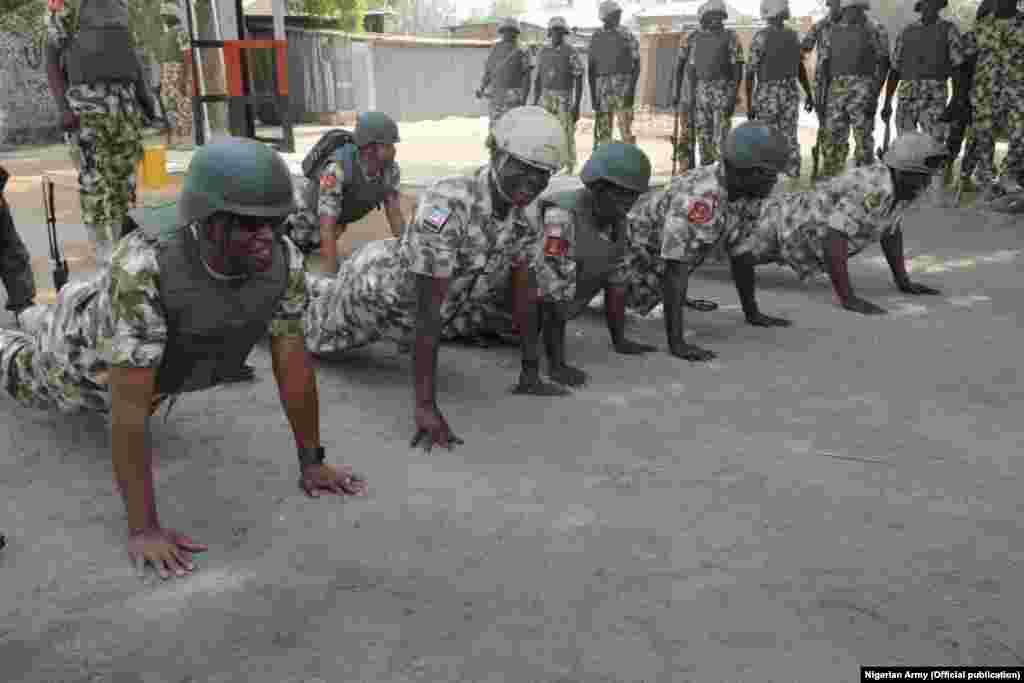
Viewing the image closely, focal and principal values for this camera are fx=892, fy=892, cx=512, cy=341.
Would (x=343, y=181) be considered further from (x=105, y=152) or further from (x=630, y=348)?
(x=630, y=348)

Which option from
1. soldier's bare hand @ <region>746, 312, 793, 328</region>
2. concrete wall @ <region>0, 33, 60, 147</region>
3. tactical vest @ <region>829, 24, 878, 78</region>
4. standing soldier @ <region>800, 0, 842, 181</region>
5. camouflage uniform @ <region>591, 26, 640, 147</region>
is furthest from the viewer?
concrete wall @ <region>0, 33, 60, 147</region>

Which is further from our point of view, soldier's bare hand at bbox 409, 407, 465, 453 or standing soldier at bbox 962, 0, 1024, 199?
standing soldier at bbox 962, 0, 1024, 199

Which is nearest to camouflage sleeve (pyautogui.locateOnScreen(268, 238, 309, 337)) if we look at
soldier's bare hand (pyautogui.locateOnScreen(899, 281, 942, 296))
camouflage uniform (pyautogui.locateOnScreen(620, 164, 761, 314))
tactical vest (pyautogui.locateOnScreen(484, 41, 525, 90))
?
camouflage uniform (pyautogui.locateOnScreen(620, 164, 761, 314))

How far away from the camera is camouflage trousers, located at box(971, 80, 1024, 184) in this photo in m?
8.16

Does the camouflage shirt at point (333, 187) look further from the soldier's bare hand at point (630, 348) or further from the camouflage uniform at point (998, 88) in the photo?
the camouflage uniform at point (998, 88)

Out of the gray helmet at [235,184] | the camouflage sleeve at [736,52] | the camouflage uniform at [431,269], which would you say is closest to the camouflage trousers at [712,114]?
the camouflage sleeve at [736,52]

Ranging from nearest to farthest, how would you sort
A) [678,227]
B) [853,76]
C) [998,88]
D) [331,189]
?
[678,227] → [331,189] → [998,88] → [853,76]

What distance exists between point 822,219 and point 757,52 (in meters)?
5.11

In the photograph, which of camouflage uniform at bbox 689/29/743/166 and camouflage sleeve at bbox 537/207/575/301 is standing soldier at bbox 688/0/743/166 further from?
camouflage sleeve at bbox 537/207/575/301

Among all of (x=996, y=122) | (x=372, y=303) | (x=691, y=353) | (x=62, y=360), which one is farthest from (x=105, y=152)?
(x=996, y=122)

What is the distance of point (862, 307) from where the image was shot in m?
5.10

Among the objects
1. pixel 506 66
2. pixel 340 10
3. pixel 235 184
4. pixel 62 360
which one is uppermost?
pixel 340 10

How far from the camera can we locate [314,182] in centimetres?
511

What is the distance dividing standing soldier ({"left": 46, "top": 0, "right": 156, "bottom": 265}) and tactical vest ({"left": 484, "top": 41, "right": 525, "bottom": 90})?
20.5 feet
